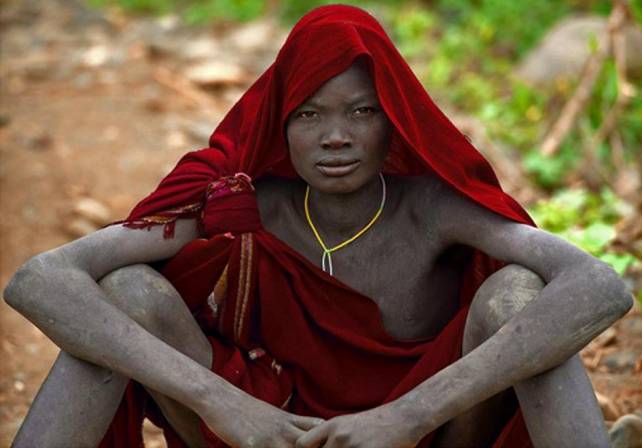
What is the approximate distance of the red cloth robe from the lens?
2920mm

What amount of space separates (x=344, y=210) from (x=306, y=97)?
43cm

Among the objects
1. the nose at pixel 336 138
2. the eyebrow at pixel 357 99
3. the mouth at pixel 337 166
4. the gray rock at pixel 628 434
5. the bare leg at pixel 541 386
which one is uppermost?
the eyebrow at pixel 357 99

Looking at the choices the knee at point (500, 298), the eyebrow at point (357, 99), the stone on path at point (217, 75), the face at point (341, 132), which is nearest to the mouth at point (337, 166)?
the face at point (341, 132)

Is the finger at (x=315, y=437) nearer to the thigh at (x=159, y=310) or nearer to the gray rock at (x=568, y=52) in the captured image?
the thigh at (x=159, y=310)

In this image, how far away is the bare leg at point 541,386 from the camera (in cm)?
265

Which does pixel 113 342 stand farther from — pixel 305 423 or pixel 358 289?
pixel 358 289

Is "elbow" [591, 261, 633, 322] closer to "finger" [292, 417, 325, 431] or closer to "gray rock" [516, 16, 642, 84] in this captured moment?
"finger" [292, 417, 325, 431]

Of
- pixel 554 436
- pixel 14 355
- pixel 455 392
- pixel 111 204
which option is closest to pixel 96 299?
pixel 455 392

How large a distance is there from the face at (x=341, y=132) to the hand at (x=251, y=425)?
2.07ft

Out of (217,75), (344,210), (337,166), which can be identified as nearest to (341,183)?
(337,166)

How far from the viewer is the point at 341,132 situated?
9.51 ft

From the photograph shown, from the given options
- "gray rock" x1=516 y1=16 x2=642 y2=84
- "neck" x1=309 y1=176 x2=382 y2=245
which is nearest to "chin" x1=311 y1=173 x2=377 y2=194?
"neck" x1=309 y1=176 x2=382 y2=245

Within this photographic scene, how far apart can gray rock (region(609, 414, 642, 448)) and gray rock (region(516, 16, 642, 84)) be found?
4001 mm

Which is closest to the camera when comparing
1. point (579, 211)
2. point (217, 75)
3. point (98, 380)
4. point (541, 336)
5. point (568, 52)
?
point (541, 336)
